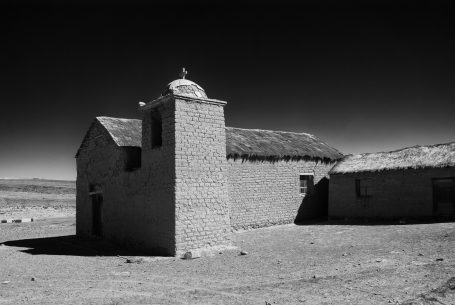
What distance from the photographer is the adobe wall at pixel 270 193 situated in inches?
725

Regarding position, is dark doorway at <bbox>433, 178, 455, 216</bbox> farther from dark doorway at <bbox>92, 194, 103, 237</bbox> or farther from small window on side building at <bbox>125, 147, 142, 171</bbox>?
dark doorway at <bbox>92, 194, 103, 237</bbox>

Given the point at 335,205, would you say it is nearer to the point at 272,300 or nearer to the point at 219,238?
the point at 219,238

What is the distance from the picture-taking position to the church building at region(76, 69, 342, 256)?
494 inches

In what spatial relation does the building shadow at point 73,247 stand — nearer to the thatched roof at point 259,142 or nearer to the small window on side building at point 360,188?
the thatched roof at point 259,142

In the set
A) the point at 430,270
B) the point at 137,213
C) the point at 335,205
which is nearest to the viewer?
the point at 430,270

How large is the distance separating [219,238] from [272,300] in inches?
240

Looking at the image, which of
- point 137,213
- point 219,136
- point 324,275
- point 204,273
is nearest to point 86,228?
point 137,213

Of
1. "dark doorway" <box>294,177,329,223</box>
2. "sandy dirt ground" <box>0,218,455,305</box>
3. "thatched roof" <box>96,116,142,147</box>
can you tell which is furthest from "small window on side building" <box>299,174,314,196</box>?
"thatched roof" <box>96,116,142,147</box>

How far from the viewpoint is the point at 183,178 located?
12.4 m

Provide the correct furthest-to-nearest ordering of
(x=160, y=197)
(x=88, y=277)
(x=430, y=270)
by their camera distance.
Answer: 1. (x=160, y=197)
2. (x=88, y=277)
3. (x=430, y=270)

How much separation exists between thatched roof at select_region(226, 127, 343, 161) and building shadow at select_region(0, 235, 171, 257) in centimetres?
634

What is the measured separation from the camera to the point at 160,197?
12.8 meters

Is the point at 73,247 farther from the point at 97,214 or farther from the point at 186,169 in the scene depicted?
the point at 186,169

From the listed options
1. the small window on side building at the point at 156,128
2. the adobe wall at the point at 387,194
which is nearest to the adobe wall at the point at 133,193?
the small window on side building at the point at 156,128
